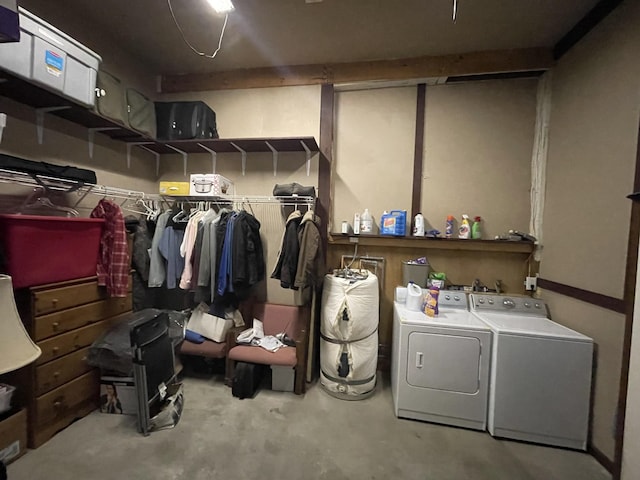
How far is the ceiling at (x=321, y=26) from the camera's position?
191 centimetres

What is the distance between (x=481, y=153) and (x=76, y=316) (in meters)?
3.47

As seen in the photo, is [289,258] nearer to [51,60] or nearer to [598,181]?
[51,60]

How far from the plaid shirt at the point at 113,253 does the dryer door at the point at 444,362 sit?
7.24 feet

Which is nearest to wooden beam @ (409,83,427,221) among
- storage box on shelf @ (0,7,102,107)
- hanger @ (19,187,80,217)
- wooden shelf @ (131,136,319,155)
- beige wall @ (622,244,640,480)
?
wooden shelf @ (131,136,319,155)

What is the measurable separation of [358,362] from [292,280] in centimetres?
85

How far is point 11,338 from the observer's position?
1.28 meters

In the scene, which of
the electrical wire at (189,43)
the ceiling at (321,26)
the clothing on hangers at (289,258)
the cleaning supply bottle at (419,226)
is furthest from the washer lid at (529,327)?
the electrical wire at (189,43)

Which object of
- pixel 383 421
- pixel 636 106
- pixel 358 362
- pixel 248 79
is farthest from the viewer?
pixel 248 79

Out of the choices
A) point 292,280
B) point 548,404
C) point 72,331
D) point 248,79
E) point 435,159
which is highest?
point 248,79

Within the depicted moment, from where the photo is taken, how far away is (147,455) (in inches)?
62.6

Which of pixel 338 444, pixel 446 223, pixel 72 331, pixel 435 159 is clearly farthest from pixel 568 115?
pixel 72 331

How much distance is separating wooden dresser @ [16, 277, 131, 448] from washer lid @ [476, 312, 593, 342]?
9.40 feet

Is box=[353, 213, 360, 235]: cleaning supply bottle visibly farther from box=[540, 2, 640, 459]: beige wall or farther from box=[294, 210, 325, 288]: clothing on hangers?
box=[540, 2, 640, 459]: beige wall

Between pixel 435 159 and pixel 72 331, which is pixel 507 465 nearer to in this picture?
pixel 435 159
